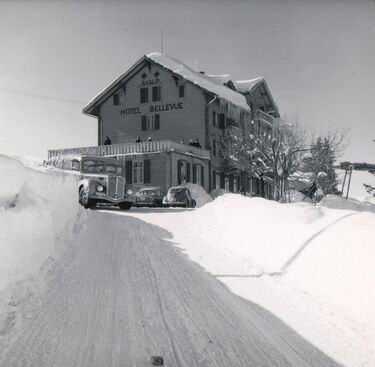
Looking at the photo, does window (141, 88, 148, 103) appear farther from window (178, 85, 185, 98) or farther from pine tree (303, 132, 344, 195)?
pine tree (303, 132, 344, 195)

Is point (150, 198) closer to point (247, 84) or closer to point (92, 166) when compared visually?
point (92, 166)

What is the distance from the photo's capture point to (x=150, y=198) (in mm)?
27859

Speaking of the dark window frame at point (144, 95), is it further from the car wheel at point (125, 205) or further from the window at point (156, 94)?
the car wheel at point (125, 205)

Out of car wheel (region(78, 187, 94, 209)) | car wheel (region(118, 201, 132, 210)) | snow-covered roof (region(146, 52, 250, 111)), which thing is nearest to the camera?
car wheel (region(78, 187, 94, 209))

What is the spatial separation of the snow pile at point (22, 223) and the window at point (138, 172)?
26.6 metres

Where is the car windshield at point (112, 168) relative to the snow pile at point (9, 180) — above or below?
above

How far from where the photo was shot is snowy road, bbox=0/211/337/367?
12.5 ft

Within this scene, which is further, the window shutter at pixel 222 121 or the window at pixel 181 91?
the window shutter at pixel 222 121

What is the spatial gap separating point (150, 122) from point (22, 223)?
34.2 m

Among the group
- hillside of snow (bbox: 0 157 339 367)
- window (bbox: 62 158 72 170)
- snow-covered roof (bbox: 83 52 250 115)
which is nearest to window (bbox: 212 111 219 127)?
snow-covered roof (bbox: 83 52 250 115)

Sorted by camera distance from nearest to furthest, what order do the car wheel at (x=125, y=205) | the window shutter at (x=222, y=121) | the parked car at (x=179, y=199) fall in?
the car wheel at (x=125, y=205)
the parked car at (x=179, y=199)
the window shutter at (x=222, y=121)

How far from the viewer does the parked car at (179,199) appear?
1028 inches

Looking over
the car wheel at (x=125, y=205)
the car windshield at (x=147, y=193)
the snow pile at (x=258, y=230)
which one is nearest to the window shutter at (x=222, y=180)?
the car windshield at (x=147, y=193)

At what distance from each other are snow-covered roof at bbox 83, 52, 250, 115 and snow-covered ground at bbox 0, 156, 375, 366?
2766cm
